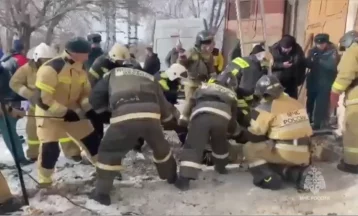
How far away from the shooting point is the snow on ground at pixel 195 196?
4.79 meters

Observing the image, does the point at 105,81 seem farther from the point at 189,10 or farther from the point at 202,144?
the point at 189,10

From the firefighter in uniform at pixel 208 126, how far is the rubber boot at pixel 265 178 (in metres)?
0.46

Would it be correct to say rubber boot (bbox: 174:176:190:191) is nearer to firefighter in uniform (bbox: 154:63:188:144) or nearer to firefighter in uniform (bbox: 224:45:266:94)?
firefighter in uniform (bbox: 154:63:188:144)

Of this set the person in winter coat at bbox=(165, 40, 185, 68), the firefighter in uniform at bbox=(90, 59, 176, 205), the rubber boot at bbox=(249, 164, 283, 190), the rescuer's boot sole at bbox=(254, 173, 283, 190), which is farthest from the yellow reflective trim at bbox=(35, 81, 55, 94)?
the person in winter coat at bbox=(165, 40, 185, 68)

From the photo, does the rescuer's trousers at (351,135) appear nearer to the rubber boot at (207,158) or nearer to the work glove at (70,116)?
the rubber boot at (207,158)

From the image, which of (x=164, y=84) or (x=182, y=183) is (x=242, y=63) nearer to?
(x=164, y=84)

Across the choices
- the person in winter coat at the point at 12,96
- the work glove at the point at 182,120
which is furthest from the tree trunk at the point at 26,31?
the work glove at the point at 182,120

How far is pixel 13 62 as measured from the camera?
7.29 m

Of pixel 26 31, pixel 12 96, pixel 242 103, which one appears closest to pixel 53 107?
pixel 12 96

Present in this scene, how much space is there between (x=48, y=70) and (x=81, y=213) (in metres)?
1.46

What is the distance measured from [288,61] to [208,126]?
2.35m

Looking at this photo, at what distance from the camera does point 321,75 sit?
7586mm

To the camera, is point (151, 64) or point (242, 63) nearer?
point (242, 63)

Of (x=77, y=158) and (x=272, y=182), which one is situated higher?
(x=272, y=182)
